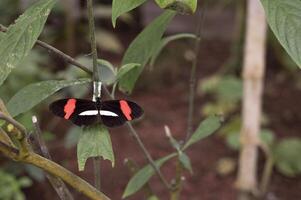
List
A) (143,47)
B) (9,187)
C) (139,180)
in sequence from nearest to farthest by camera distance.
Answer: (143,47), (139,180), (9,187)

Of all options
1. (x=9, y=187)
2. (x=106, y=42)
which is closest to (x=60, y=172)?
(x=9, y=187)

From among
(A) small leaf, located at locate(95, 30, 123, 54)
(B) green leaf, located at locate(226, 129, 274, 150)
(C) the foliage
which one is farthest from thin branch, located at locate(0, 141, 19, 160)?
(A) small leaf, located at locate(95, 30, 123, 54)

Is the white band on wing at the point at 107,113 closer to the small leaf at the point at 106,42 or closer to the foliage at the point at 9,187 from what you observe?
the foliage at the point at 9,187

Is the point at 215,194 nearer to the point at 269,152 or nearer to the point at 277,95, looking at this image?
the point at 269,152

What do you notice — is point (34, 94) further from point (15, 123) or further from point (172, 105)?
point (172, 105)

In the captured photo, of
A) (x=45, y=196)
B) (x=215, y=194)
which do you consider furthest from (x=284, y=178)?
(x=45, y=196)

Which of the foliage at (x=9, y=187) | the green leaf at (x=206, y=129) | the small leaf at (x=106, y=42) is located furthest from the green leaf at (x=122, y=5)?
the small leaf at (x=106, y=42)

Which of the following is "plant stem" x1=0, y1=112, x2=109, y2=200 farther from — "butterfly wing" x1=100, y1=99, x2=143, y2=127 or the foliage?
the foliage
